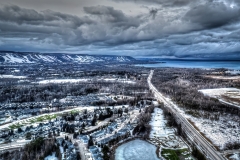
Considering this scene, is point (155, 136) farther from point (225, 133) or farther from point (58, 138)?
point (58, 138)

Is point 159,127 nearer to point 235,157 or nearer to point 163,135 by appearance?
point 163,135

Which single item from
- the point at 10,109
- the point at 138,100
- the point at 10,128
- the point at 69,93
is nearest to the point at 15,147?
the point at 10,128

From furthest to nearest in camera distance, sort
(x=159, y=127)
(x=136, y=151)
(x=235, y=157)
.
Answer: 1. (x=159, y=127)
2. (x=136, y=151)
3. (x=235, y=157)

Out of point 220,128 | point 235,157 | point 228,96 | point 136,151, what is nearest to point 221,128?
point 220,128

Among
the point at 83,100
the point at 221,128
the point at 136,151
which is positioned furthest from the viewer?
the point at 83,100

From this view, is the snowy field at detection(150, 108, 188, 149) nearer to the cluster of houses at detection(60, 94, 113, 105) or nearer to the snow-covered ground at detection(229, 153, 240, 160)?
the snow-covered ground at detection(229, 153, 240, 160)

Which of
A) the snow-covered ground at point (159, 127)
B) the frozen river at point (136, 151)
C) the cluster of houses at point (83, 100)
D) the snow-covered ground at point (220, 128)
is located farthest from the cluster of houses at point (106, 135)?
the cluster of houses at point (83, 100)
